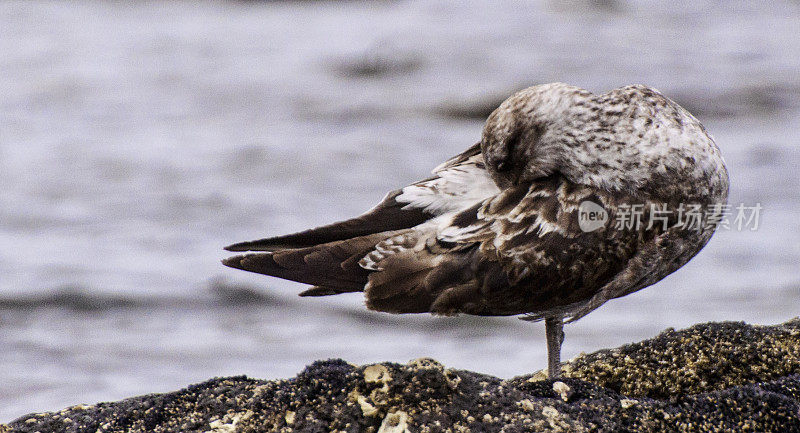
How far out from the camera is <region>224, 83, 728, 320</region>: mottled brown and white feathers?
464 cm

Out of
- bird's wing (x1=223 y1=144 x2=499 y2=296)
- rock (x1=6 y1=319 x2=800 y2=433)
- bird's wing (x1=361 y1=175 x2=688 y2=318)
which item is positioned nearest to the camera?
rock (x1=6 y1=319 x2=800 y2=433)

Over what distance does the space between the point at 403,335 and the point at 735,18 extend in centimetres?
1110

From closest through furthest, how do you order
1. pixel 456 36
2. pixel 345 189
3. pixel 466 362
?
pixel 466 362 < pixel 345 189 < pixel 456 36

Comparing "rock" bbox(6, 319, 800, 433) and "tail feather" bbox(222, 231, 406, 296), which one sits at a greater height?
"tail feather" bbox(222, 231, 406, 296)

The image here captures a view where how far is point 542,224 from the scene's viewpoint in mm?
4668

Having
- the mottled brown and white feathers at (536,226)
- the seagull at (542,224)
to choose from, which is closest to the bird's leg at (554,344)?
the seagull at (542,224)

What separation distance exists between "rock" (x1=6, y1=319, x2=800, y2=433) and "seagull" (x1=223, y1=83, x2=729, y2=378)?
0.47 metres

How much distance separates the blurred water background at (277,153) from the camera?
27.8ft

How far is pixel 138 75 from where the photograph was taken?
50.7ft

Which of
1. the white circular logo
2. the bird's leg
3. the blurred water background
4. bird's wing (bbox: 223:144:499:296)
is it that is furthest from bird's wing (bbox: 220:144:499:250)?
the blurred water background

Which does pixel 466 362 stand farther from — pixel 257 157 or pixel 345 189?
pixel 257 157

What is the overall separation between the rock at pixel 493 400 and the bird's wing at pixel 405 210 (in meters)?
0.75

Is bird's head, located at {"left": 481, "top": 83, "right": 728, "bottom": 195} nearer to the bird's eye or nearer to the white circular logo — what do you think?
the bird's eye

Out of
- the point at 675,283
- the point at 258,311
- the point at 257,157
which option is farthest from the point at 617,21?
the point at 258,311
